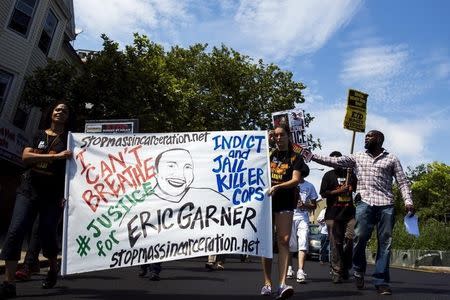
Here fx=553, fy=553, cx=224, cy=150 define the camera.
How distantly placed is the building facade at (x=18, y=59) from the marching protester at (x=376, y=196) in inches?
556

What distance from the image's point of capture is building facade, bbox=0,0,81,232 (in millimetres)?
19141

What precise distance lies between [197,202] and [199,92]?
99.9 feet

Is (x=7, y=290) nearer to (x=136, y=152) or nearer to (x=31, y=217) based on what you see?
(x=31, y=217)

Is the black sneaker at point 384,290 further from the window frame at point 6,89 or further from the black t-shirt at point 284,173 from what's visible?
the window frame at point 6,89

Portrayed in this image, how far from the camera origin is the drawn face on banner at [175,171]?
18.8ft

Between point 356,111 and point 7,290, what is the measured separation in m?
7.53

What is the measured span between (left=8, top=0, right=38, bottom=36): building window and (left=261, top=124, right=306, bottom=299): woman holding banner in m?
16.4

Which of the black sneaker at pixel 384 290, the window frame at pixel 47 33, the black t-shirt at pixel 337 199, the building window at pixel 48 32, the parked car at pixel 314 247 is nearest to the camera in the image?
the black sneaker at pixel 384 290

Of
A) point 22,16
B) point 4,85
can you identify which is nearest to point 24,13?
point 22,16

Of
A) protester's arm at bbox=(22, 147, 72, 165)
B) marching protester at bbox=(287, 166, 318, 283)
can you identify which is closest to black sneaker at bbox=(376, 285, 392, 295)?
marching protester at bbox=(287, 166, 318, 283)

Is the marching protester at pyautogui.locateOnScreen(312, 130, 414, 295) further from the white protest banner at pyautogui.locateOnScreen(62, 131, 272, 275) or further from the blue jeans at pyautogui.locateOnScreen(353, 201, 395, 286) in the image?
the white protest banner at pyautogui.locateOnScreen(62, 131, 272, 275)

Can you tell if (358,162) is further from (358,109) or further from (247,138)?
(358,109)

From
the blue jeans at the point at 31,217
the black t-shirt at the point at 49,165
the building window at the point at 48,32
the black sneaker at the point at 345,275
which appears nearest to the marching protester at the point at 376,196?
the black sneaker at the point at 345,275

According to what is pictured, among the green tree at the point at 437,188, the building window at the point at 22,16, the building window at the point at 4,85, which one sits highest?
the green tree at the point at 437,188
